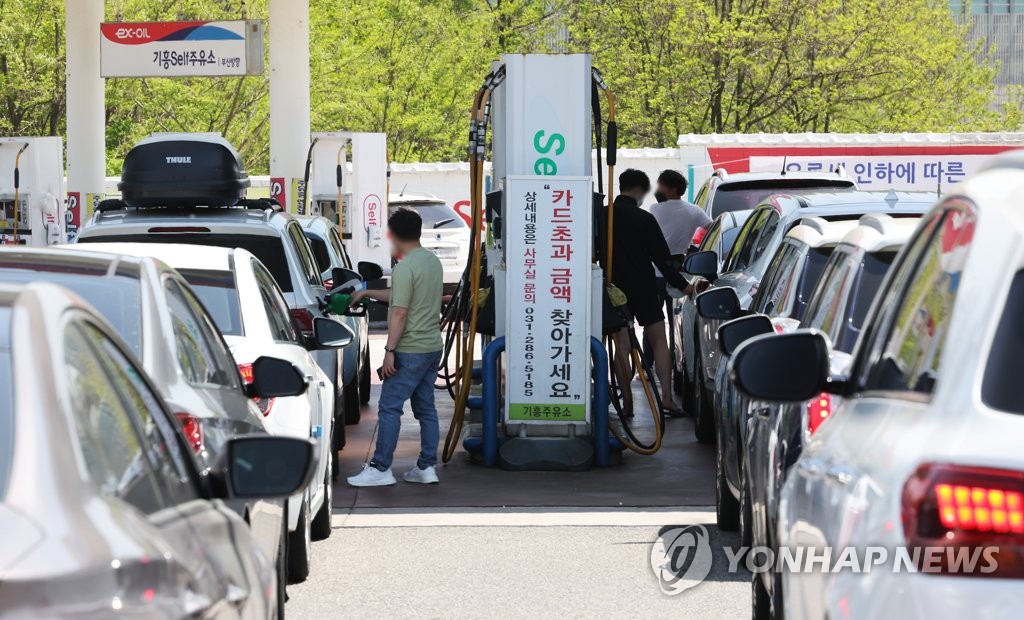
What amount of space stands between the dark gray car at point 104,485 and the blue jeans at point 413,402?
6.13 meters

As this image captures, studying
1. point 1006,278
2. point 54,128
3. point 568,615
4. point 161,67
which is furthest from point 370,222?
point 1006,278

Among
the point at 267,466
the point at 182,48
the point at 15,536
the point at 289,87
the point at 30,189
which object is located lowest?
the point at 267,466

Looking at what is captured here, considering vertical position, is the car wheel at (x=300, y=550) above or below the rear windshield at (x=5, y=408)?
below

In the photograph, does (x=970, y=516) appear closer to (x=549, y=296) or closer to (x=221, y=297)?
(x=221, y=297)

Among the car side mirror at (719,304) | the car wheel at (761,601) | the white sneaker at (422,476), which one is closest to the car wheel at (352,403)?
the white sneaker at (422,476)

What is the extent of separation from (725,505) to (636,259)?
4.17 metres

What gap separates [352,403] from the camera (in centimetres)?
1362

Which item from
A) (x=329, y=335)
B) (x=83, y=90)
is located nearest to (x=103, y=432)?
(x=329, y=335)

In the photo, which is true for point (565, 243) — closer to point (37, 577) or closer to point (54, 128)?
point (37, 577)

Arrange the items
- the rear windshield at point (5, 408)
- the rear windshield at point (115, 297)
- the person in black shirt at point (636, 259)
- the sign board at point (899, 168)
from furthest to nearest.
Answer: the sign board at point (899, 168) → the person in black shirt at point (636, 259) → the rear windshield at point (115, 297) → the rear windshield at point (5, 408)

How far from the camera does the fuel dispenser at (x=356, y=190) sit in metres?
25.1

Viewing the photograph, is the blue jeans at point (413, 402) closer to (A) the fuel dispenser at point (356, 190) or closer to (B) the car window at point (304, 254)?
(B) the car window at point (304, 254)

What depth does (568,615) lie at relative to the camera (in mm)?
7242

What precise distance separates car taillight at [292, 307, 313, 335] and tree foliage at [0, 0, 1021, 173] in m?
22.9
